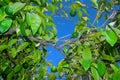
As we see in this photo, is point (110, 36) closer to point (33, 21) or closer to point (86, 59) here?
point (86, 59)

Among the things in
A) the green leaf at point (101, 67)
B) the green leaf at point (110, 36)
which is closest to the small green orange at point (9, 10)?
the green leaf at point (110, 36)

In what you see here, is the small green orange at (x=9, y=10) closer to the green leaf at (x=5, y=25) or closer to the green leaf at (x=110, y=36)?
the green leaf at (x=5, y=25)

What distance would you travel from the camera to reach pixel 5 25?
4.57ft

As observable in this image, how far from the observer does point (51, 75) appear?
415 cm

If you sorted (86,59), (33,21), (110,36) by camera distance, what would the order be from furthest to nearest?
(86,59)
(110,36)
(33,21)

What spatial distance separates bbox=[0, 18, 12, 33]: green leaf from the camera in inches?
54.1

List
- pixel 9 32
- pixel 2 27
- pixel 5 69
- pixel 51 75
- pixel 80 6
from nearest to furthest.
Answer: pixel 2 27, pixel 9 32, pixel 80 6, pixel 5 69, pixel 51 75

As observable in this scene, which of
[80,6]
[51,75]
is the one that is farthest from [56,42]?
[51,75]

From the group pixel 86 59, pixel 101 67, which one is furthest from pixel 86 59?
pixel 101 67

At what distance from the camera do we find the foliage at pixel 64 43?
4.82ft

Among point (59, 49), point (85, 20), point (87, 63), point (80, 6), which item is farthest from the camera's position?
point (80, 6)

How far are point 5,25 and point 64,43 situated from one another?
47 cm

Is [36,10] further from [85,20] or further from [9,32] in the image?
[85,20]

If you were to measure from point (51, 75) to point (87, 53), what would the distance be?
2525 mm
